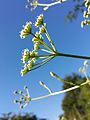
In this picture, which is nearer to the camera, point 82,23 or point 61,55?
point 61,55

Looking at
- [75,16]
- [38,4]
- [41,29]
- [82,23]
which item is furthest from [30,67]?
[75,16]

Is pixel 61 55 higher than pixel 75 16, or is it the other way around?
pixel 75 16

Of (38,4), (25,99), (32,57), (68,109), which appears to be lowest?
(68,109)

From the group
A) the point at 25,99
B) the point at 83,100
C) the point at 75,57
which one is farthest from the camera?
the point at 83,100

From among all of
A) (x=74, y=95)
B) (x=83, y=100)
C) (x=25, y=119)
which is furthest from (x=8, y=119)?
(x=74, y=95)

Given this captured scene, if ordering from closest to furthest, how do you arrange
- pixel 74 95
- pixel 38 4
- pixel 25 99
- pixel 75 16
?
pixel 25 99 → pixel 38 4 → pixel 75 16 → pixel 74 95

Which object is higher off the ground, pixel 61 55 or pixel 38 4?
pixel 38 4

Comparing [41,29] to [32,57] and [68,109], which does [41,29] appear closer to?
[32,57]

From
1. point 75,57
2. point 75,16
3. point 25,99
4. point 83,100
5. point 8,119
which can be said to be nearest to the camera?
point 75,57

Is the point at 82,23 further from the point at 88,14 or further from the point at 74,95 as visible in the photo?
the point at 74,95
